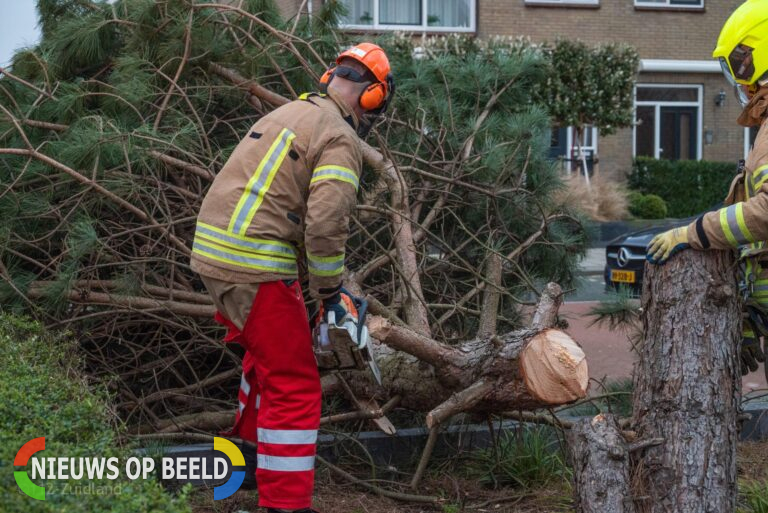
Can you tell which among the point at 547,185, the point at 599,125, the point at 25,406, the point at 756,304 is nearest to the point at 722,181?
the point at 599,125

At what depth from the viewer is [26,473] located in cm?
271

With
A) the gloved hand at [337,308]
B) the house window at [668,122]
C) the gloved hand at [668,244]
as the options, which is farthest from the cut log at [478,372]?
the house window at [668,122]

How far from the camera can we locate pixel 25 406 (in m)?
3.28

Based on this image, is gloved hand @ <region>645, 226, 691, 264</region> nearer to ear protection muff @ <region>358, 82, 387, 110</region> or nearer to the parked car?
ear protection muff @ <region>358, 82, 387, 110</region>

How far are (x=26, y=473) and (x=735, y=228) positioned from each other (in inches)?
100

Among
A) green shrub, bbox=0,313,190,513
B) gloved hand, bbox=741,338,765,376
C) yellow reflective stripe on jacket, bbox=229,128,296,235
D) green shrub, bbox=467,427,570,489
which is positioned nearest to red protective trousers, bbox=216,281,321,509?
yellow reflective stripe on jacket, bbox=229,128,296,235

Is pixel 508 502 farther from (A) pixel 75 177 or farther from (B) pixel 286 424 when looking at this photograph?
(A) pixel 75 177

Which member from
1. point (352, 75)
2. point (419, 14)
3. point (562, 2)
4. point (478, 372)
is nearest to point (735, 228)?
point (478, 372)

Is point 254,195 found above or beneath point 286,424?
above

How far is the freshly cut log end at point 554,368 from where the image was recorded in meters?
3.94

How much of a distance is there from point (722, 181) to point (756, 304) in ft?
53.6

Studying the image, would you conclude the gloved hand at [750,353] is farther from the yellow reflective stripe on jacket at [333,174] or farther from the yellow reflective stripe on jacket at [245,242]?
the yellow reflective stripe on jacket at [245,242]

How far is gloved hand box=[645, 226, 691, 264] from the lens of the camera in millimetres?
3627

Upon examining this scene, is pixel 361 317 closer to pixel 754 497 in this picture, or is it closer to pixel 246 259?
pixel 246 259
